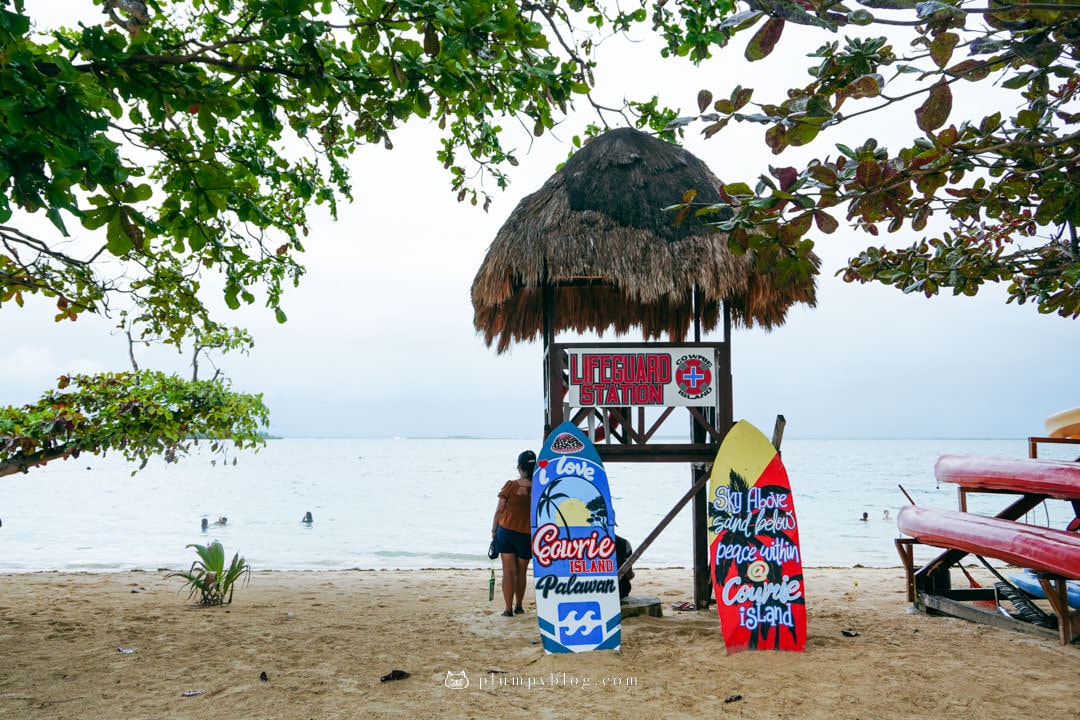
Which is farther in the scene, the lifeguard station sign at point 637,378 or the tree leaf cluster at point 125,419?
the lifeguard station sign at point 637,378

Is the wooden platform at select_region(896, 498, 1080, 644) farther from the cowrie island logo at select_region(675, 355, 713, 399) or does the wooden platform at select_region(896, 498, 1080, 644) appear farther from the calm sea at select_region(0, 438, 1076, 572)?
the calm sea at select_region(0, 438, 1076, 572)

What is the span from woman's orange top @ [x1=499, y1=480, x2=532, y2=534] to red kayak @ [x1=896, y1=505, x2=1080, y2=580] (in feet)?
11.5

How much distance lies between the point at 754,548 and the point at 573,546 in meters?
1.26

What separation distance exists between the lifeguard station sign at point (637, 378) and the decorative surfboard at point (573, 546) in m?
0.37

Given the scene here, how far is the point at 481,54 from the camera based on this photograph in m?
2.82

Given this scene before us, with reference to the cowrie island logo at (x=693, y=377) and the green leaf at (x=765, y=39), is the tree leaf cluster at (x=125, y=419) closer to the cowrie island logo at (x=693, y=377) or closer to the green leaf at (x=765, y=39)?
the cowrie island logo at (x=693, y=377)

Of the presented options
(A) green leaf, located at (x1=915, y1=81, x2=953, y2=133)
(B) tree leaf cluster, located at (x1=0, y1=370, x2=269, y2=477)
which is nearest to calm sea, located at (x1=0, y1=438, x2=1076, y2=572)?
(B) tree leaf cluster, located at (x1=0, y1=370, x2=269, y2=477)

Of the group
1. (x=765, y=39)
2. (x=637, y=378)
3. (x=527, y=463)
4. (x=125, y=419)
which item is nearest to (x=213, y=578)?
(x=125, y=419)

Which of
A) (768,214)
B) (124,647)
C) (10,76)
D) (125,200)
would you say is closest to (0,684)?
(124,647)

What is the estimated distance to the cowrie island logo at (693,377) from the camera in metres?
5.46

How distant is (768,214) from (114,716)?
3794 millimetres

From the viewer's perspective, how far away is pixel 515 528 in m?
5.58

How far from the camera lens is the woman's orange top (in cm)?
559

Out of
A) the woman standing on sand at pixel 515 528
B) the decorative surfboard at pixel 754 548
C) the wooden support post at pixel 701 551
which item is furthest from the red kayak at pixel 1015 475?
the woman standing on sand at pixel 515 528
